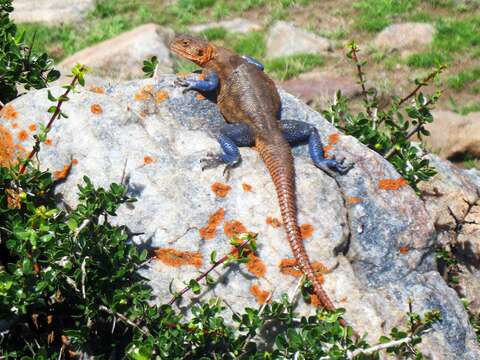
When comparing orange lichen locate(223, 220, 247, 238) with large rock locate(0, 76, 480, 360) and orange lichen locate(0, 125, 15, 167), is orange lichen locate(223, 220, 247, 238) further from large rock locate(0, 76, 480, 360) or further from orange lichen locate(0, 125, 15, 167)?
orange lichen locate(0, 125, 15, 167)

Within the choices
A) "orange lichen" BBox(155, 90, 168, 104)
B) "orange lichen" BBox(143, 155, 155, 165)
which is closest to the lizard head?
"orange lichen" BBox(155, 90, 168, 104)

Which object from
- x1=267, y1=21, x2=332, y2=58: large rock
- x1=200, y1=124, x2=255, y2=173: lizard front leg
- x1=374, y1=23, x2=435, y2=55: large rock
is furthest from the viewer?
x1=267, y1=21, x2=332, y2=58: large rock

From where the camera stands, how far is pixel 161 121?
476 cm

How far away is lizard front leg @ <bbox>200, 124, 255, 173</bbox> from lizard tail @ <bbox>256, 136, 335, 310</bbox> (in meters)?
0.15

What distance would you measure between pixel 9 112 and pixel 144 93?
0.99m

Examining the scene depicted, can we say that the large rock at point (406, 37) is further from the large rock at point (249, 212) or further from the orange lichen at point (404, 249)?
the orange lichen at point (404, 249)

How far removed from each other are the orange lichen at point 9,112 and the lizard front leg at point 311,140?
1.94 metres

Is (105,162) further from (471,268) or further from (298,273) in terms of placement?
(471,268)

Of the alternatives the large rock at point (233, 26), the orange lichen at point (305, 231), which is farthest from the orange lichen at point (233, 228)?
the large rock at point (233, 26)

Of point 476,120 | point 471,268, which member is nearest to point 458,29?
point 476,120

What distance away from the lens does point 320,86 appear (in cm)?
966

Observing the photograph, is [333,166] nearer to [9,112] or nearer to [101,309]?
[101,309]

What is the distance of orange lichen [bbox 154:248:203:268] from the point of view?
405 cm

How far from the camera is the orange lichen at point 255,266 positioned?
13.3 feet
